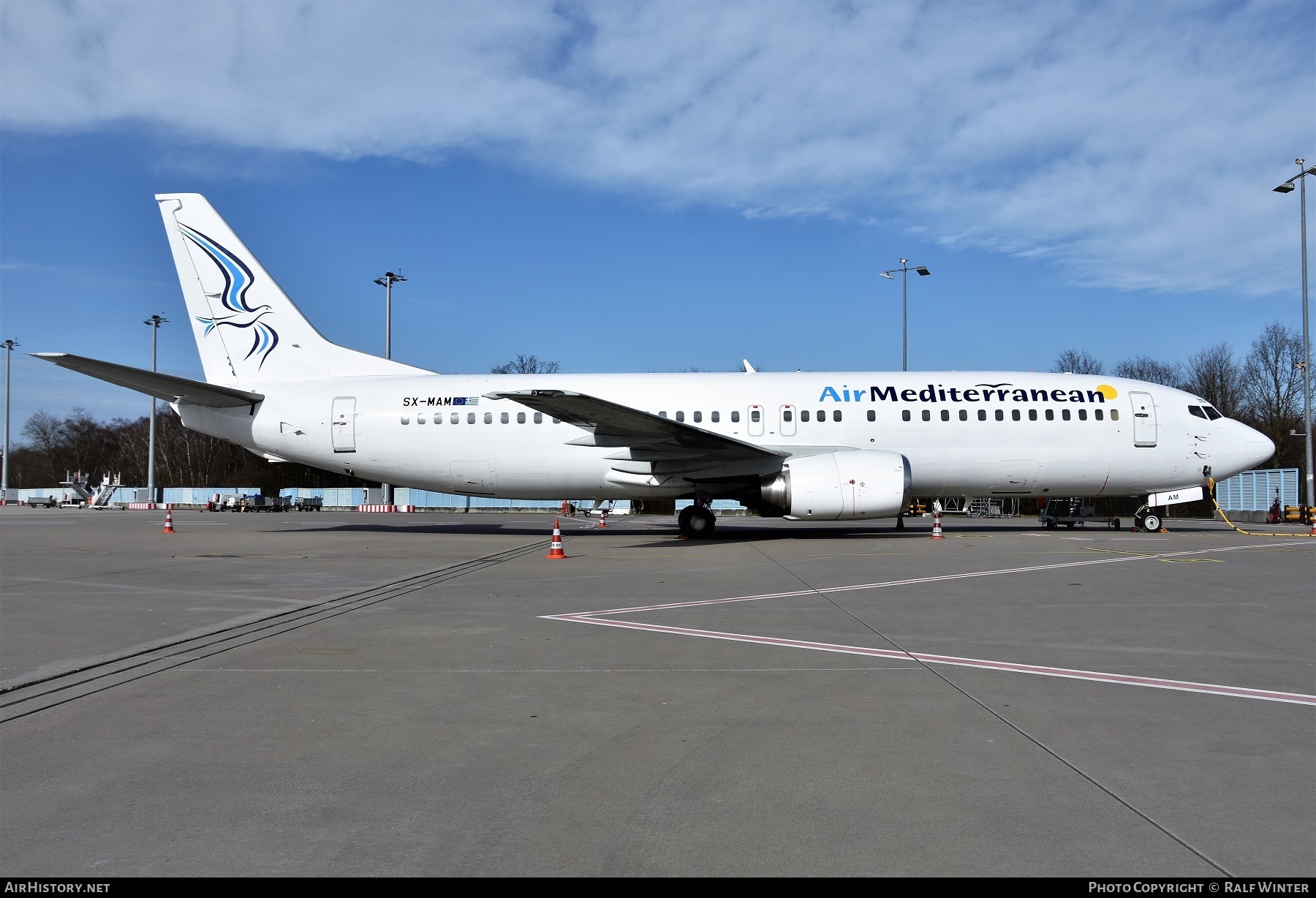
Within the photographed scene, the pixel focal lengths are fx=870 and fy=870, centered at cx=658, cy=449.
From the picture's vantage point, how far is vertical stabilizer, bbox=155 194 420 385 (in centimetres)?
2156

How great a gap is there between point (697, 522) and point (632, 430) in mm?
2746

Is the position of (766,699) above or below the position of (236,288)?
below

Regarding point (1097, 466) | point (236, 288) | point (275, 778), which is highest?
point (236, 288)

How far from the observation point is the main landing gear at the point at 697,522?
1944 centimetres

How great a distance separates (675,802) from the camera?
12.2 feet

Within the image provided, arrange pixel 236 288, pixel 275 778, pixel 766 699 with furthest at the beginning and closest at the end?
1. pixel 236 288
2. pixel 766 699
3. pixel 275 778

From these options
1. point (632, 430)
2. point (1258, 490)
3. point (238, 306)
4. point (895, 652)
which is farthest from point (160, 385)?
point (1258, 490)

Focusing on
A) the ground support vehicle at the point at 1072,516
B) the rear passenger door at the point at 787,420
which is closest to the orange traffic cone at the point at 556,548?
the rear passenger door at the point at 787,420

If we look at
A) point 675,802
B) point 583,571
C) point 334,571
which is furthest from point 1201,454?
point 675,802

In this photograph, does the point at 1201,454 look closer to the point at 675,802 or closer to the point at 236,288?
the point at 675,802

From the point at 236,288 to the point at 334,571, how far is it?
11.8 metres

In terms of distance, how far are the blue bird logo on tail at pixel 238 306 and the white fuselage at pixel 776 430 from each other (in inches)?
→ 46.1

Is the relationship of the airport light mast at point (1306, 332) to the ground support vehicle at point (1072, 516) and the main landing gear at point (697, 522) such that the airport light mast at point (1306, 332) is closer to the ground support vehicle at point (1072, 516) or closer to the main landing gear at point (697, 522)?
the ground support vehicle at point (1072, 516)
